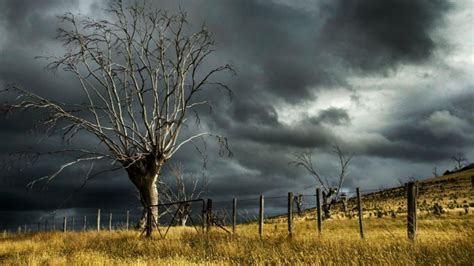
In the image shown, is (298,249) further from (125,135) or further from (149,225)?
(125,135)

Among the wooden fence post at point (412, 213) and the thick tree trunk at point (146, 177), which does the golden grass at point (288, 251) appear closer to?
the wooden fence post at point (412, 213)

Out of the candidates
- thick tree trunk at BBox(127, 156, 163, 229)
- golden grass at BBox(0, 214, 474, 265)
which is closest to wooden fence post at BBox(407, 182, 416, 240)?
golden grass at BBox(0, 214, 474, 265)

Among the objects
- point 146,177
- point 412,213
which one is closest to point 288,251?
point 412,213

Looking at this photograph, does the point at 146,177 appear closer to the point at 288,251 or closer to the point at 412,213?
the point at 288,251

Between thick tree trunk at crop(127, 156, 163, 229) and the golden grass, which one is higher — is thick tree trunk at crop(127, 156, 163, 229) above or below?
above

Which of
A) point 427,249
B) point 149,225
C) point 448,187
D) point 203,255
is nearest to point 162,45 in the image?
point 149,225

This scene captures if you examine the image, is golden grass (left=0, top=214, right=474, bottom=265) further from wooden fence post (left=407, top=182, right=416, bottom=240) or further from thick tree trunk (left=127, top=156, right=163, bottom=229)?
thick tree trunk (left=127, top=156, right=163, bottom=229)

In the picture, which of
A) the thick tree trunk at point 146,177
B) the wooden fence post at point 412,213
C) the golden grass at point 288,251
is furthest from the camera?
the thick tree trunk at point 146,177

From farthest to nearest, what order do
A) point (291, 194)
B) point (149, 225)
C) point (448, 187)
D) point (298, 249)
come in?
point (448, 187)
point (149, 225)
point (291, 194)
point (298, 249)

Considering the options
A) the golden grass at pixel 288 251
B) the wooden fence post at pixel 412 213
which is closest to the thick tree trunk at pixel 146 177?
the golden grass at pixel 288 251

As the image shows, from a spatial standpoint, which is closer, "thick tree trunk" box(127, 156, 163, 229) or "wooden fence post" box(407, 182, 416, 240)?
"wooden fence post" box(407, 182, 416, 240)

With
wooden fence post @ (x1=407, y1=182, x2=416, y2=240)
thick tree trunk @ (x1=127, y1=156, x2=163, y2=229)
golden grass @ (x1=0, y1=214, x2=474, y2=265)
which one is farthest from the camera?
thick tree trunk @ (x1=127, y1=156, x2=163, y2=229)

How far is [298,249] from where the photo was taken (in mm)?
13406

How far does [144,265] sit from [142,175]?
13.9 metres
